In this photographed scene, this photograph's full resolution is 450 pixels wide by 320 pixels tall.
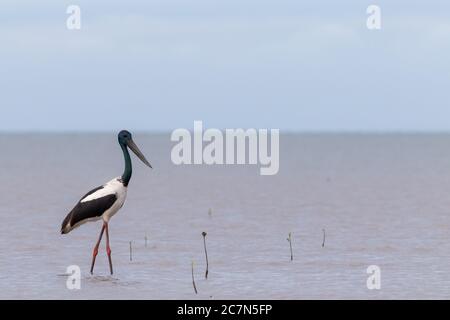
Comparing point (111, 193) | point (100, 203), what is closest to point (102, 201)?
point (100, 203)

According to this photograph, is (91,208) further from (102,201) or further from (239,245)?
(239,245)

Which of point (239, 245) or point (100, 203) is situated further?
point (239, 245)

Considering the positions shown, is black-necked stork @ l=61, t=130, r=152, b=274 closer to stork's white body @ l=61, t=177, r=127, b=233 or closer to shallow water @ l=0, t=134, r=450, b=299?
stork's white body @ l=61, t=177, r=127, b=233

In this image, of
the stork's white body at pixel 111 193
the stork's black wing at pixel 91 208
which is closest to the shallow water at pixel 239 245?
the stork's black wing at pixel 91 208

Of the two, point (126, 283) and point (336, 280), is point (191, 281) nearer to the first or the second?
point (126, 283)

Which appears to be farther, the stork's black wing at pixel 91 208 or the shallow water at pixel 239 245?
the stork's black wing at pixel 91 208

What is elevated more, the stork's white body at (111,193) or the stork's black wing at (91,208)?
the stork's white body at (111,193)

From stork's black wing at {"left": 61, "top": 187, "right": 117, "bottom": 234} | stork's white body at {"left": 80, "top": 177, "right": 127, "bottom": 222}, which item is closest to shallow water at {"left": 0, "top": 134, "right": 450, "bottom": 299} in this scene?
stork's black wing at {"left": 61, "top": 187, "right": 117, "bottom": 234}

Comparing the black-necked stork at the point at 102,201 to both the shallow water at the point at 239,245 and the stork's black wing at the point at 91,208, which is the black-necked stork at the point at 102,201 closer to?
the stork's black wing at the point at 91,208

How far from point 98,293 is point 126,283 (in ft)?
3.69

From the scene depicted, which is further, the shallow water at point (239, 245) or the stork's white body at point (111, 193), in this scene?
the stork's white body at point (111, 193)

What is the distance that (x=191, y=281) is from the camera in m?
20.4

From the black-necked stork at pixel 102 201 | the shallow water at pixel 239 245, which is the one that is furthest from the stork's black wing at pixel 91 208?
the shallow water at pixel 239 245
